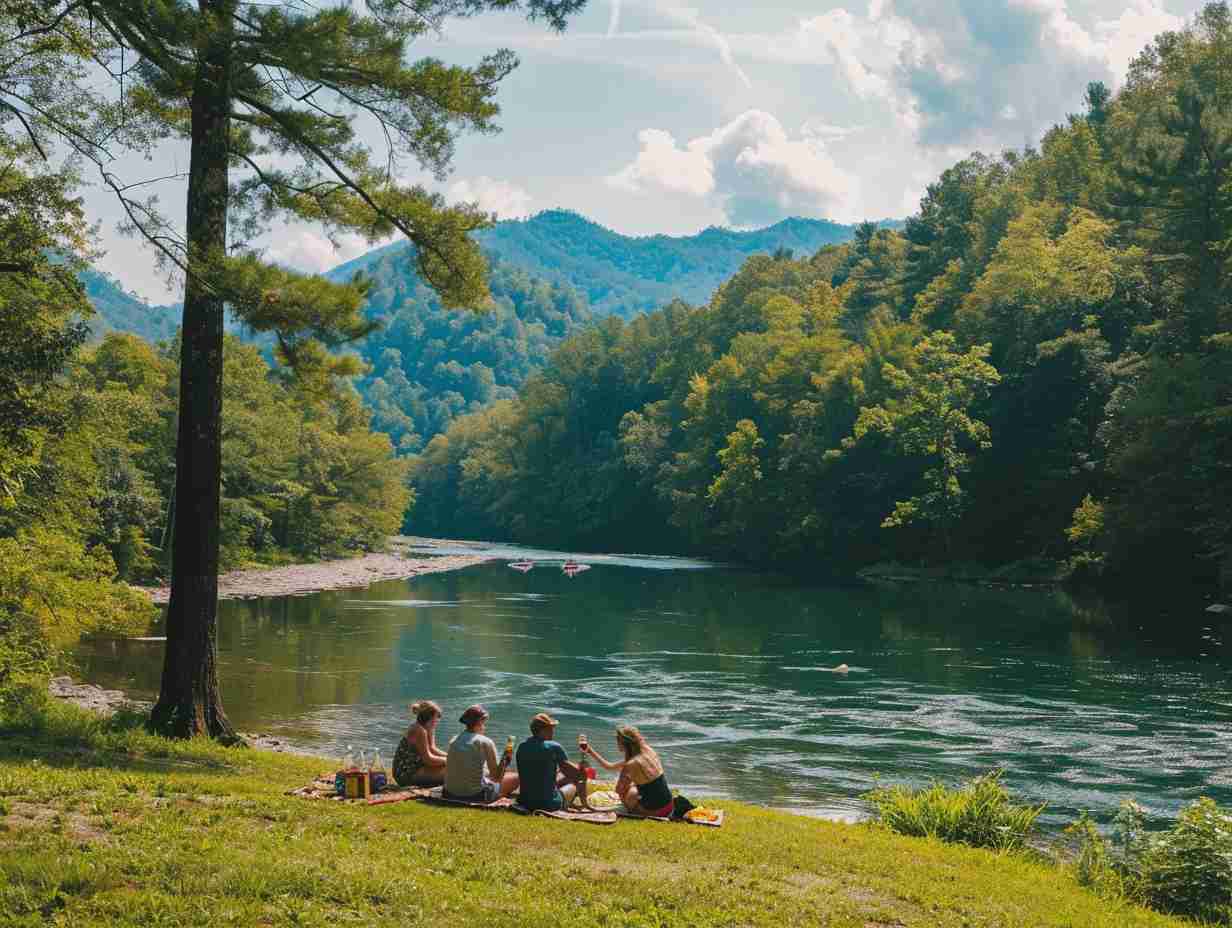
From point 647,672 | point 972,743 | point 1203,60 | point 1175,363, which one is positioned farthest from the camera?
point 1203,60

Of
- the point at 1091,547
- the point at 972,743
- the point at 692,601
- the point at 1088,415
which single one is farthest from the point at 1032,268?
the point at 972,743

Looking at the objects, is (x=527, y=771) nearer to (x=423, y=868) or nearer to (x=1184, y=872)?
(x=423, y=868)

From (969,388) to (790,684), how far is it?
45088 mm

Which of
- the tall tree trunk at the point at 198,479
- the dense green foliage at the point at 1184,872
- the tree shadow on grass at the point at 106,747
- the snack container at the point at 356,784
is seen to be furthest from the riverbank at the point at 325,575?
the dense green foliage at the point at 1184,872

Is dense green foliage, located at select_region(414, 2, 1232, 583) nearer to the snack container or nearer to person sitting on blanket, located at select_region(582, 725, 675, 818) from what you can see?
person sitting on blanket, located at select_region(582, 725, 675, 818)

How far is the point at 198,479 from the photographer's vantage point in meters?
15.3

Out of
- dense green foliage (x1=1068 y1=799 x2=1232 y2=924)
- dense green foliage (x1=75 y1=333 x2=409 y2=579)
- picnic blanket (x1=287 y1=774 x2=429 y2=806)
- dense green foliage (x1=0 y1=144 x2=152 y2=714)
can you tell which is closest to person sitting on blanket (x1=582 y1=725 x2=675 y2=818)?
picnic blanket (x1=287 y1=774 x2=429 y2=806)

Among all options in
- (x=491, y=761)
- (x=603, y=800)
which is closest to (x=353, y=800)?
(x=491, y=761)

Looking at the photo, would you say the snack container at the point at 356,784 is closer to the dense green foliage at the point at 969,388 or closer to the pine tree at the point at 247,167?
the pine tree at the point at 247,167

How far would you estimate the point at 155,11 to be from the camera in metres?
12.7

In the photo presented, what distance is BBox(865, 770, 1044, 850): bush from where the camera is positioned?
13.6 meters

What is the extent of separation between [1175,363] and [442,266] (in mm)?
42494

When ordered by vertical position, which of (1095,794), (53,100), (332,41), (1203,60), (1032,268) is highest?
(1203,60)

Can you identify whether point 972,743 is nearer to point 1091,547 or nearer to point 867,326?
point 1091,547
